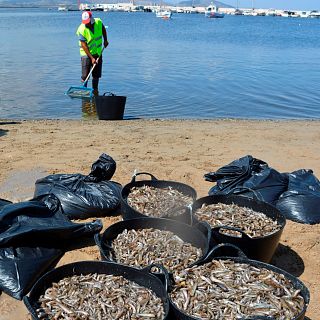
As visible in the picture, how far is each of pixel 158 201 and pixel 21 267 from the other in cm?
144

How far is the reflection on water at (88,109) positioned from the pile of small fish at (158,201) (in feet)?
23.2

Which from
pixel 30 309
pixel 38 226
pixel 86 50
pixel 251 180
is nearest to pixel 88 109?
pixel 86 50

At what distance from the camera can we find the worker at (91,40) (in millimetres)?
11859

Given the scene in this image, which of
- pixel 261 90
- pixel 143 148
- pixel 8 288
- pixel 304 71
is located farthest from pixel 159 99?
pixel 8 288

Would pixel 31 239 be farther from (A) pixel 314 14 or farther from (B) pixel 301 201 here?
(A) pixel 314 14

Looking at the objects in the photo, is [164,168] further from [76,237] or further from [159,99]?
[159,99]

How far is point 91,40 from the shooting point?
12047 mm

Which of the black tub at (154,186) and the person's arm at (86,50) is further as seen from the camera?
the person's arm at (86,50)

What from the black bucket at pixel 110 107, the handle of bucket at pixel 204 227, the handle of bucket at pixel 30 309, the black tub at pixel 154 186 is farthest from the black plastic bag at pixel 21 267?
the black bucket at pixel 110 107

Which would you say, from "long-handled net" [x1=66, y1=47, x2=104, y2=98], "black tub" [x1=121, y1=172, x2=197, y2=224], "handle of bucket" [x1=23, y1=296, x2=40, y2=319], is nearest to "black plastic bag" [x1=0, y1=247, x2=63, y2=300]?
"black tub" [x1=121, y1=172, x2=197, y2=224]

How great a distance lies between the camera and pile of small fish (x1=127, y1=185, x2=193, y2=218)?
14.7 ft

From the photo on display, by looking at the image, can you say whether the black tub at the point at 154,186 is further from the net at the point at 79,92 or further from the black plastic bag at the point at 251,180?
the net at the point at 79,92

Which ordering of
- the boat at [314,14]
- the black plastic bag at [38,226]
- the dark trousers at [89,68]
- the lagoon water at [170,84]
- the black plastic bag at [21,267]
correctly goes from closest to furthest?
the black plastic bag at [21,267] < the black plastic bag at [38,226] < the dark trousers at [89,68] < the lagoon water at [170,84] < the boat at [314,14]

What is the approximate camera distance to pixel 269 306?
2945mm
